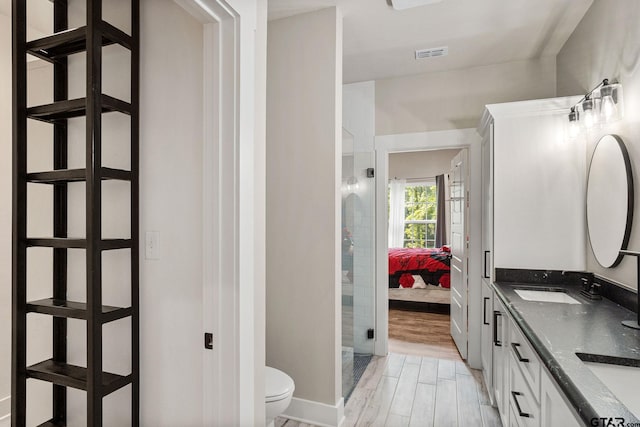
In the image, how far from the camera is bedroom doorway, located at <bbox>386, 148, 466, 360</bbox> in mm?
4039

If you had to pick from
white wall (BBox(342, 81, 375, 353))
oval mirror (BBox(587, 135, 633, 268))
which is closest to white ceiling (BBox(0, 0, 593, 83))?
white wall (BBox(342, 81, 375, 353))

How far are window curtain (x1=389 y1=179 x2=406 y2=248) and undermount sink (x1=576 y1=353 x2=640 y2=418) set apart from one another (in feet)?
22.0

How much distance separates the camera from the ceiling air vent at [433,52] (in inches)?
118

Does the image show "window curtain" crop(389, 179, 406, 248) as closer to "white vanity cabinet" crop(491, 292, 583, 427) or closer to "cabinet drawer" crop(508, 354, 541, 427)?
"white vanity cabinet" crop(491, 292, 583, 427)

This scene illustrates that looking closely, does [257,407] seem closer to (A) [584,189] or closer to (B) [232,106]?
(B) [232,106]

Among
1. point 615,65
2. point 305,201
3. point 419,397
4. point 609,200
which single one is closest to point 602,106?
point 615,65

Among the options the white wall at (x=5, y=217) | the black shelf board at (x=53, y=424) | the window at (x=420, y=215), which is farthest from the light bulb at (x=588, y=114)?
the window at (x=420, y=215)

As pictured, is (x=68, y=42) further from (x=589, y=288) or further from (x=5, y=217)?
(x=589, y=288)

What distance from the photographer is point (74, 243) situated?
1.31m

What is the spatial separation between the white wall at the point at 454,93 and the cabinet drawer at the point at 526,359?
2.09 meters

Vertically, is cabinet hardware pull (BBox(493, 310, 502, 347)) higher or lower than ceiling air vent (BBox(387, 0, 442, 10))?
lower

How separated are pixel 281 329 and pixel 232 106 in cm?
165

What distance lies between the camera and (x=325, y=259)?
2.39 meters

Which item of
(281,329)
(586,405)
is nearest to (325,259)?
(281,329)
